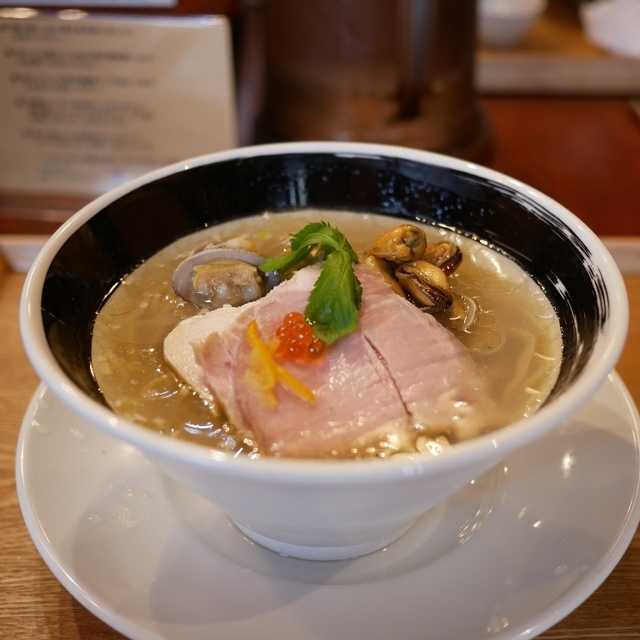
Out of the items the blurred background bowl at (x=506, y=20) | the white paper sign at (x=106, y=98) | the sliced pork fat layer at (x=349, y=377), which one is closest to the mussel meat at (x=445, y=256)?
the sliced pork fat layer at (x=349, y=377)

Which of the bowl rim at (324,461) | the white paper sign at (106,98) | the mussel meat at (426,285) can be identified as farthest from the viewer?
the white paper sign at (106,98)

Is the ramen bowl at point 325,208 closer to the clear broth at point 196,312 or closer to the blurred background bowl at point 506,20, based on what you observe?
the clear broth at point 196,312

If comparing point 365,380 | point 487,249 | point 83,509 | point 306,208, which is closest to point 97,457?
point 83,509

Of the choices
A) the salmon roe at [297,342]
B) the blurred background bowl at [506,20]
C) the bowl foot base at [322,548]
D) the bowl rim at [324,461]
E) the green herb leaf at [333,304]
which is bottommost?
the bowl foot base at [322,548]

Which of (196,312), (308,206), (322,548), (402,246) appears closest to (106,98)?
(308,206)

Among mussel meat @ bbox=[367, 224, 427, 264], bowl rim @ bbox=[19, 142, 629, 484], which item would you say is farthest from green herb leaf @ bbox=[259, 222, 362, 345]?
bowl rim @ bbox=[19, 142, 629, 484]

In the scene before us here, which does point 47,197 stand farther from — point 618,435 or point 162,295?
point 618,435
